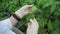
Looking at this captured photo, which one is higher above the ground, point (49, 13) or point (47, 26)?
point (49, 13)

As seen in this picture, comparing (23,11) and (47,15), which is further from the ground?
(23,11)

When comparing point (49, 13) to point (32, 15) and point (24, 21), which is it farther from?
point (24, 21)

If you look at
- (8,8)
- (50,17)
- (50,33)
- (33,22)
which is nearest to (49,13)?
(50,17)

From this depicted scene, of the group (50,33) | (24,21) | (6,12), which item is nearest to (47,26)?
(50,33)

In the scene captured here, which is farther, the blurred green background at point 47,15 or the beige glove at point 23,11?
the blurred green background at point 47,15

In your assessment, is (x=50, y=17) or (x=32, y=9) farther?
(x=50, y=17)

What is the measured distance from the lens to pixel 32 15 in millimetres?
2150

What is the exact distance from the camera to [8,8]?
2578mm

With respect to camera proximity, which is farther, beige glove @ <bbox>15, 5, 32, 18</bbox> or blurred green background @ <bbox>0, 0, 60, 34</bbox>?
blurred green background @ <bbox>0, 0, 60, 34</bbox>

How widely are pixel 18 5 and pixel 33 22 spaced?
71 cm

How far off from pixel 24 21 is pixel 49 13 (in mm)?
346

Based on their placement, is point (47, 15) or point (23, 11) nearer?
point (23, 11)

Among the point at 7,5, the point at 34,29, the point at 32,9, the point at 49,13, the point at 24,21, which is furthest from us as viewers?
the point at 7,5

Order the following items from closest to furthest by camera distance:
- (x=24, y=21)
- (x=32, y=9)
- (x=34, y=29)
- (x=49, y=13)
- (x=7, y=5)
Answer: (x=34, y=29) < (x=32, y=9) < (x=49, y=13) < (x=24, y=21) < (x=7, y=5)
